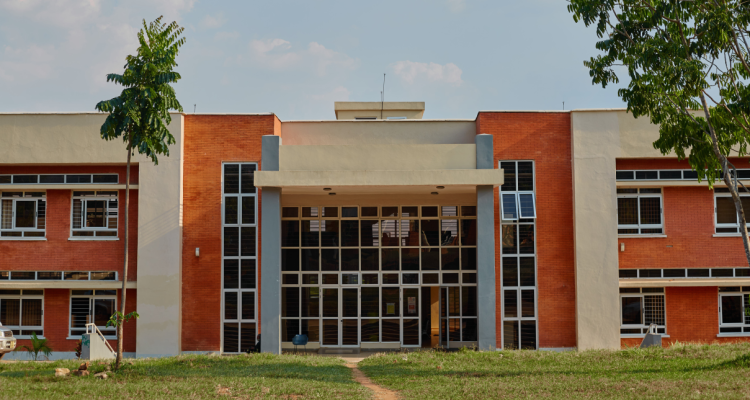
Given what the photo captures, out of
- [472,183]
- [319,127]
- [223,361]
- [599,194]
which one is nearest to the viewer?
[223,361]

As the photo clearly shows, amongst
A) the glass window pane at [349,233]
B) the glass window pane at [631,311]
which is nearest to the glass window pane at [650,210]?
the glass window pane at [631,311]

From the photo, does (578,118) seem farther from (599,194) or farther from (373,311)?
(373,311)

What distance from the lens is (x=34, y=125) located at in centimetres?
1839

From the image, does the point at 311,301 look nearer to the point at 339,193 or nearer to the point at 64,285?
the point at 339,193

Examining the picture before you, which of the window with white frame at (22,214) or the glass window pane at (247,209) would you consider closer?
the glass window pane at (247,209)

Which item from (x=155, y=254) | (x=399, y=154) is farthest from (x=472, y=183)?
(x=155, y=254)

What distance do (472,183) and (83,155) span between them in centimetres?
1171

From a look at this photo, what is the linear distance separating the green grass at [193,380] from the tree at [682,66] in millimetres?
→ 8612

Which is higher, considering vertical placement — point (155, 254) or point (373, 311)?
point (155, 254)

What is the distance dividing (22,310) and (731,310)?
2161 cm

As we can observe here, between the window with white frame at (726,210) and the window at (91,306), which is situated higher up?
the window with white frame at (726,210)

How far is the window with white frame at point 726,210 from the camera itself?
59.6ft

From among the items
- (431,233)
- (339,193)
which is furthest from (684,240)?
(339,193)

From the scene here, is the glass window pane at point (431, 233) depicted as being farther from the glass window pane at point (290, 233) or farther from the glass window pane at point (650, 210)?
Answer: the glass window pane at point (650, 210)
